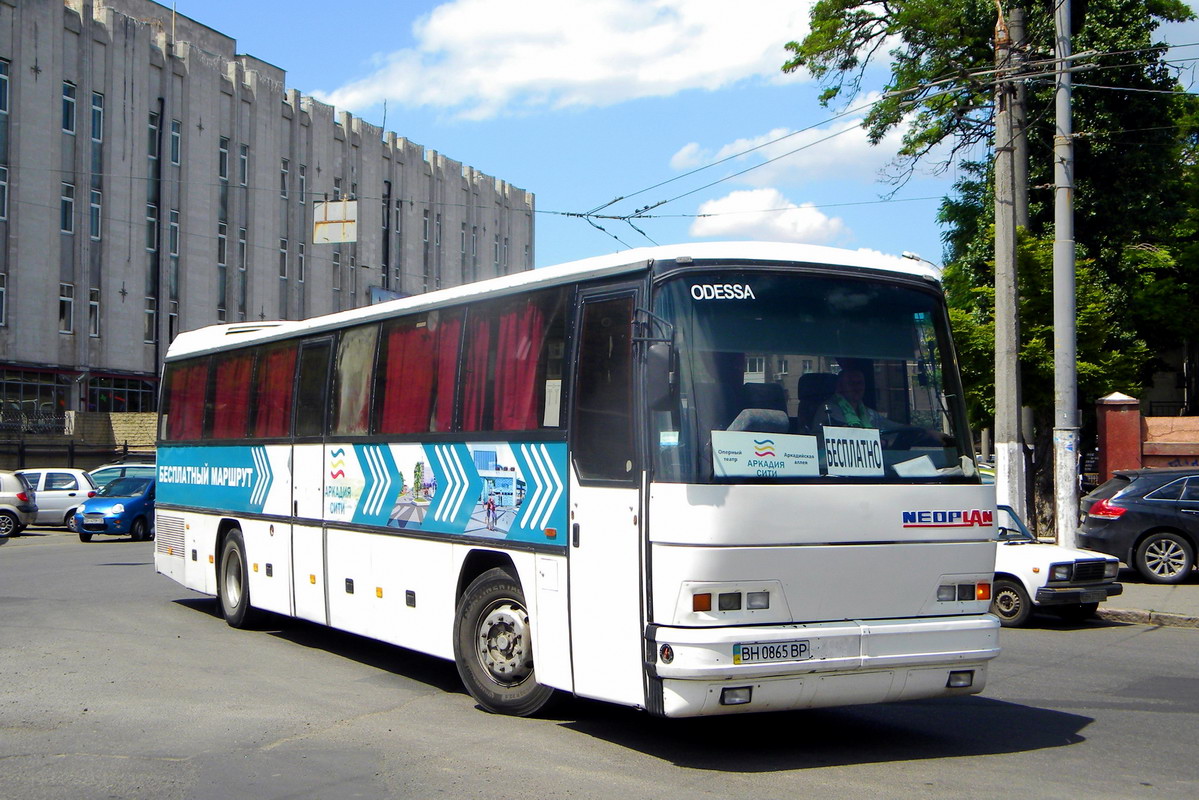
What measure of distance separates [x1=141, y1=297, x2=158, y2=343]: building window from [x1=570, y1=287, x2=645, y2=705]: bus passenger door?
47050 millimetres

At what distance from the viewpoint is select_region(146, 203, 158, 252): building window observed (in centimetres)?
5072

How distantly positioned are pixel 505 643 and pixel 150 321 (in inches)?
1840

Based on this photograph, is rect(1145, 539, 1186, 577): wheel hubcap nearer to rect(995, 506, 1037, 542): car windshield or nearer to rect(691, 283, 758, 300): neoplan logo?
rect(995, 506, 1037, 542): car windshield

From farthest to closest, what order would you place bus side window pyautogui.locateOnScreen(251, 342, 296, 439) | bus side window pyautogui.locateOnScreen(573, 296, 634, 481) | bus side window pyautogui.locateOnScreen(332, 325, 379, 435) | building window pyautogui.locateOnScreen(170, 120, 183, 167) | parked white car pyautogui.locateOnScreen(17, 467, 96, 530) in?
building window pyautogui.locateOnScreen(170, 120, 183, 167) → parked white car pyautogui.locateOnScreen(17, 467, 96, 530) → bus side window pyautogui.locateOnScreen(251, 342, 296, 439) → bus side window pyautogui.locateOnScreen(332, 325, 379, 435) → bus side window pyautogui.locateOnScreen(573, 296, 634, 481)

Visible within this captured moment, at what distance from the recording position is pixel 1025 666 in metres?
10.9

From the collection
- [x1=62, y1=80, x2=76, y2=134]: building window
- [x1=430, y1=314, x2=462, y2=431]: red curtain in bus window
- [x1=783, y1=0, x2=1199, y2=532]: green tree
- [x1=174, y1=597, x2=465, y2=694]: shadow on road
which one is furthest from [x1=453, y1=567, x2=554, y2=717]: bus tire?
[x1=62, y1=80, x2=76, y2=134]: building window

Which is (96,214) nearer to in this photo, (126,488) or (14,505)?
(14,505)

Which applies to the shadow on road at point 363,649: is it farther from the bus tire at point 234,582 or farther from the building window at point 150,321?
the building window at point 150,321

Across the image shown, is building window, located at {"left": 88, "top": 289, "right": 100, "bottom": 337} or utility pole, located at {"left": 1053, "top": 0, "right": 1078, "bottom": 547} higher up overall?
building window, located at {"left": 88, "top": 289, "right": 100, "bottom": 337}

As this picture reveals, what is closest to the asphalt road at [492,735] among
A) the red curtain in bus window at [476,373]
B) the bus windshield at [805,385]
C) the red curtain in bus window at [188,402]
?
the bus windshield at [805,385]

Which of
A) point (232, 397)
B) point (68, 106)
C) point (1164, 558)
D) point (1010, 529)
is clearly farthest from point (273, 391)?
point (68, 106)

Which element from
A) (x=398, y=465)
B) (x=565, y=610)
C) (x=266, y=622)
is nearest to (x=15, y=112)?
(x=266, y=622)

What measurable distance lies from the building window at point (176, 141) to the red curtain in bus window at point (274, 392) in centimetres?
4226

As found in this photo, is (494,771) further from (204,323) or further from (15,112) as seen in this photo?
(204,323)
